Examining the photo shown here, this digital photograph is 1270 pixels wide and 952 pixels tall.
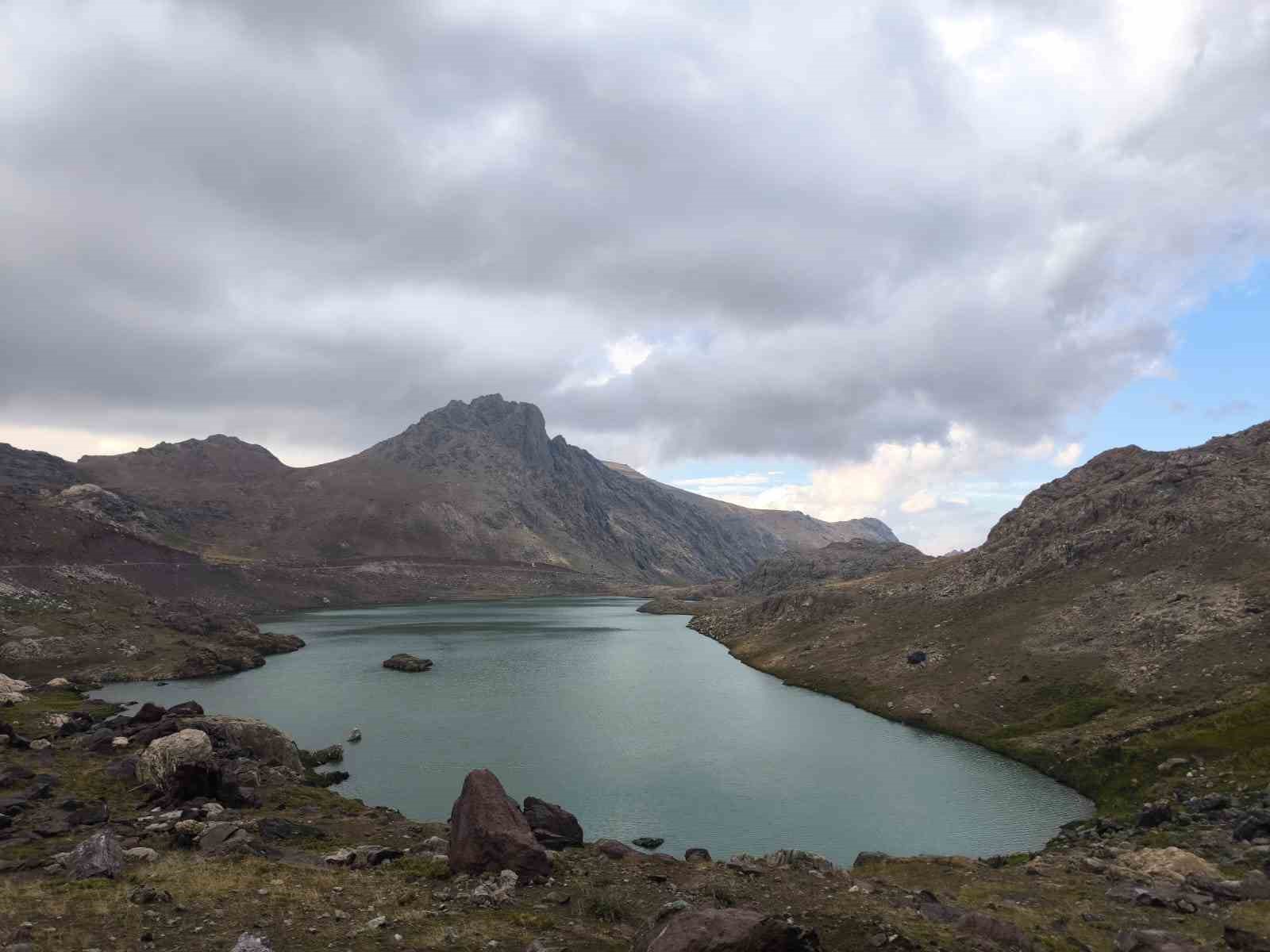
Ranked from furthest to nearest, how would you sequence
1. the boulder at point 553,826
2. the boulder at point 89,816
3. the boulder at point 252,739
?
the boulder at point 252,739 < the boulder at point 553,826 < the boulder at point 89,816

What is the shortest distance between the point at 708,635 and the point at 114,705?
127358 mm

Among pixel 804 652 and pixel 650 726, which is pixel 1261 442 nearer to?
pixel 804 652

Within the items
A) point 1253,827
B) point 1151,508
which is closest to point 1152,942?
point 1253,827

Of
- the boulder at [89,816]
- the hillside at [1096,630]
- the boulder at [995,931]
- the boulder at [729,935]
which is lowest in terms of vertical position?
the boulder at [89,816]

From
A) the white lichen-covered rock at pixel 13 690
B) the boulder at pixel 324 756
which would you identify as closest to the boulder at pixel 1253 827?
the boulder at pixel 324 756

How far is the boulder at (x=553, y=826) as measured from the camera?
126ft

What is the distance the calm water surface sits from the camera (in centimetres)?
4916

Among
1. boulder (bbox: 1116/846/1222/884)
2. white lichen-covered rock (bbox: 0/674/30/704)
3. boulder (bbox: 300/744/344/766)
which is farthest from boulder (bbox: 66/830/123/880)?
white lichen-covered rock (bbox: 0/674/30/704)

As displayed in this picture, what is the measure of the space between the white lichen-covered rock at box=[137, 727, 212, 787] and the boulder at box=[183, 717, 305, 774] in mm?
8699

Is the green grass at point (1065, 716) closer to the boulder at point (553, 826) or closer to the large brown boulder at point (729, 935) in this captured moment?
the boulder at point (553, 826)

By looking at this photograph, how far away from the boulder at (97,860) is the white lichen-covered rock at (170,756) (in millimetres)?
15369

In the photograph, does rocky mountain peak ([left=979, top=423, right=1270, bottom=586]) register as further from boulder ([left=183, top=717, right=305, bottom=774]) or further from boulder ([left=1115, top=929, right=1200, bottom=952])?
boulder ([left=183, top=717, right=305, bottom=774])

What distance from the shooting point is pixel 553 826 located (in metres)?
39.9

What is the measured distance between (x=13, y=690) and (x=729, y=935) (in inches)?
3687
